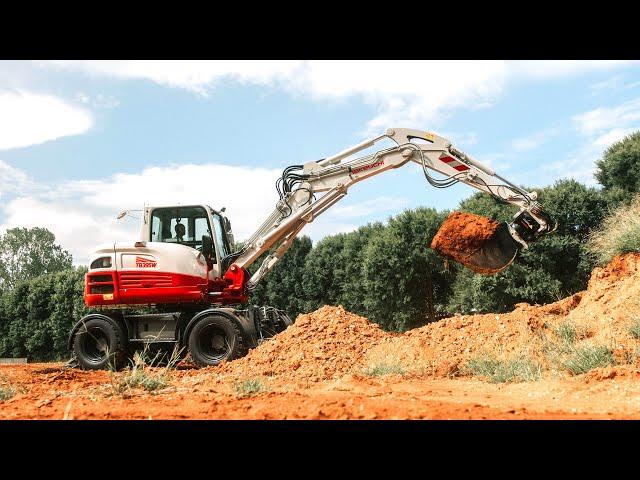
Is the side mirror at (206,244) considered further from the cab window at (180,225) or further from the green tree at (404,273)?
the green tree at (404,273)

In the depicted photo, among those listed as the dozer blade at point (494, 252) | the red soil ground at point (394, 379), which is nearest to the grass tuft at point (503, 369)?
the red soil ground at point (394, 379)

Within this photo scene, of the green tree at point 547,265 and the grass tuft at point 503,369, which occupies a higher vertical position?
the green tree at point 547,265

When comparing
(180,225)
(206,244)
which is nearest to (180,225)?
(180,225)

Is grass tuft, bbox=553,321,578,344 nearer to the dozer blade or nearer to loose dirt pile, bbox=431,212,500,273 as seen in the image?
the dozer blade

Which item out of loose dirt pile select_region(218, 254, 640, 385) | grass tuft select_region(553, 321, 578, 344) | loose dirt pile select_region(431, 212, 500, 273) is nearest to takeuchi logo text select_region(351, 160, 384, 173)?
loose dirt pile select_region(431, 212, 500, 273)

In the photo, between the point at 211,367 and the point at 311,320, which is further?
the point at 311,320

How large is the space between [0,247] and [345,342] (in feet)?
128

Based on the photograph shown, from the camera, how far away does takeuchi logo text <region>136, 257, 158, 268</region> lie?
515 inches

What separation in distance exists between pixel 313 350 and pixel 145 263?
4242mm

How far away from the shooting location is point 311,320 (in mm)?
13156

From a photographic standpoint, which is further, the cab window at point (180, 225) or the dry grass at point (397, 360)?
the cab window at point (180, 225)

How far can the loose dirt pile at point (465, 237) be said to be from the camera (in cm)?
1124
